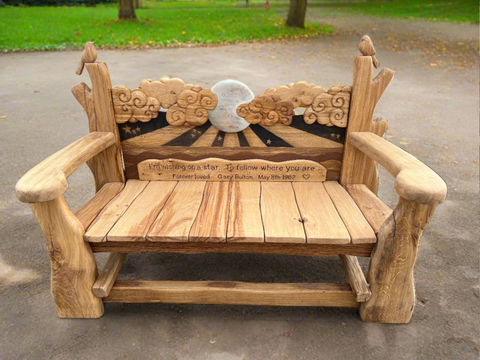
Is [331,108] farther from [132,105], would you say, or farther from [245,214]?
[132,105]

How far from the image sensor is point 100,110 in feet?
7.02

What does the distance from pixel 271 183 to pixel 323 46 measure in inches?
366

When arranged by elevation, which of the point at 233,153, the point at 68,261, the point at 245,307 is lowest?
the point at 245,307

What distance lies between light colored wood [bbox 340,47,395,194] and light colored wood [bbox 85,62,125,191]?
1.36 meters

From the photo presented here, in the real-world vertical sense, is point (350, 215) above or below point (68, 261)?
above

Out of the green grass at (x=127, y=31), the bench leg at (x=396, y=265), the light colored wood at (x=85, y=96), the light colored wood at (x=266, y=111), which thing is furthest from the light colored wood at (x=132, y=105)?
the green grass at (x=127, y=31)

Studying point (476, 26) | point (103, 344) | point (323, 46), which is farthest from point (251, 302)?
point (476, 26)

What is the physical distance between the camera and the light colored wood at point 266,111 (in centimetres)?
212

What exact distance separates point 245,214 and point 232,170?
41 cm

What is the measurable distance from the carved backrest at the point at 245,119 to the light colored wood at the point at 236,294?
2.35ft

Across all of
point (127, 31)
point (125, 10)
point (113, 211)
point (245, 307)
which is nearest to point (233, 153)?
point (113, 211)

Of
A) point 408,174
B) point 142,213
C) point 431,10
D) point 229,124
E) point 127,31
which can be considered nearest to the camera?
point 408,174

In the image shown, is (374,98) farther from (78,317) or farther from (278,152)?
(78,317)

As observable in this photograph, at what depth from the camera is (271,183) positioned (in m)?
2.28
